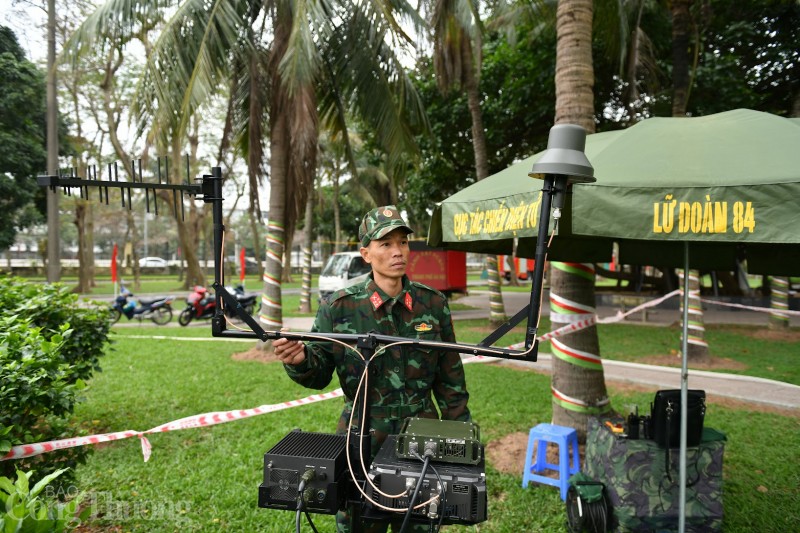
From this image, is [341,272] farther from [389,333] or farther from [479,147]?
[389,333]

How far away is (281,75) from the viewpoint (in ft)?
29.5

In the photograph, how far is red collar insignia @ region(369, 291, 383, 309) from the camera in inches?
96.4

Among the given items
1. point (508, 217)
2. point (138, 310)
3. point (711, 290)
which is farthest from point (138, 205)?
point (508, 217)

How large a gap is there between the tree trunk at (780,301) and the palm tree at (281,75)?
9.10 meters

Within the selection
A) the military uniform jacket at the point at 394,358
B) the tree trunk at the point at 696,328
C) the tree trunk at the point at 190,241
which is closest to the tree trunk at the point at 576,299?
the military uniform jacket at the point at 394,358

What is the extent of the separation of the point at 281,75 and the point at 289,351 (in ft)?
26.6

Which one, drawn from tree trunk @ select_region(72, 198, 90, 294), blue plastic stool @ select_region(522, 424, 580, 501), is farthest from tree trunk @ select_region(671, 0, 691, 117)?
tree trunk @ select_region(72, 198, 90, 294)

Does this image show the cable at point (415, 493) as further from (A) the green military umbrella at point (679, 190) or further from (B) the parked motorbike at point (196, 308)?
(B) the parked motorbike at point (196, 308)

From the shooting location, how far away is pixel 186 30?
8297 millimetres

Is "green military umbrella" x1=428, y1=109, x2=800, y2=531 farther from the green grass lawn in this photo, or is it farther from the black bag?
the green grass lawn

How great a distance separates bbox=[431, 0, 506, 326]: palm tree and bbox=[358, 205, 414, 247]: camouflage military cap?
23.1 ft

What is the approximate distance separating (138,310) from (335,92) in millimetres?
9179

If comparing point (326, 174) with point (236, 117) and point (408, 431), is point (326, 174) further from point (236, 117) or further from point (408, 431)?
point (408, 431)

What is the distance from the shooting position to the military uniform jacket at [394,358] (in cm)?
241
